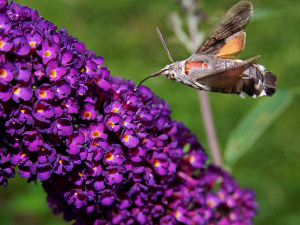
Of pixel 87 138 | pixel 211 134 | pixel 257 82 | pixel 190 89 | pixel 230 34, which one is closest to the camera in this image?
pixel 87 138

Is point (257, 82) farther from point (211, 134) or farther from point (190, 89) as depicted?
point (190, 89)

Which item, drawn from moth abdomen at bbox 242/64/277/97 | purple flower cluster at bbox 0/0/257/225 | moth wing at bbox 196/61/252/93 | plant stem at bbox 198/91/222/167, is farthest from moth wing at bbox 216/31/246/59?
plant stem at bbox 198/91/222/167

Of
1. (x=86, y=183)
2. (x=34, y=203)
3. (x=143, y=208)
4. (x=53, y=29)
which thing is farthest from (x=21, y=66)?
(x=34, y=203)

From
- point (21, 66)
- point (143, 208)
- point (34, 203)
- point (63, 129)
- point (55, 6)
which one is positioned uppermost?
point (55, 6)

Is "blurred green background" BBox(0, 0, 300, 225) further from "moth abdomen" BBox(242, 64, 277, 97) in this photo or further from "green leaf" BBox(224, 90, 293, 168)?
"moth abdomen" BBox(242, 64, 277, 97)

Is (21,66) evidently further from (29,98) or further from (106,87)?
(106,87)

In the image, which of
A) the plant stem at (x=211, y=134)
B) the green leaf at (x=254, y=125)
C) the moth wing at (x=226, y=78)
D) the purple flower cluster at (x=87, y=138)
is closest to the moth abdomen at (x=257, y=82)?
the moth wing at (x=226, y=78)

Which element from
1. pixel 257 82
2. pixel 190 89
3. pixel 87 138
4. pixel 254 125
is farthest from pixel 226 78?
pixel 190 89
